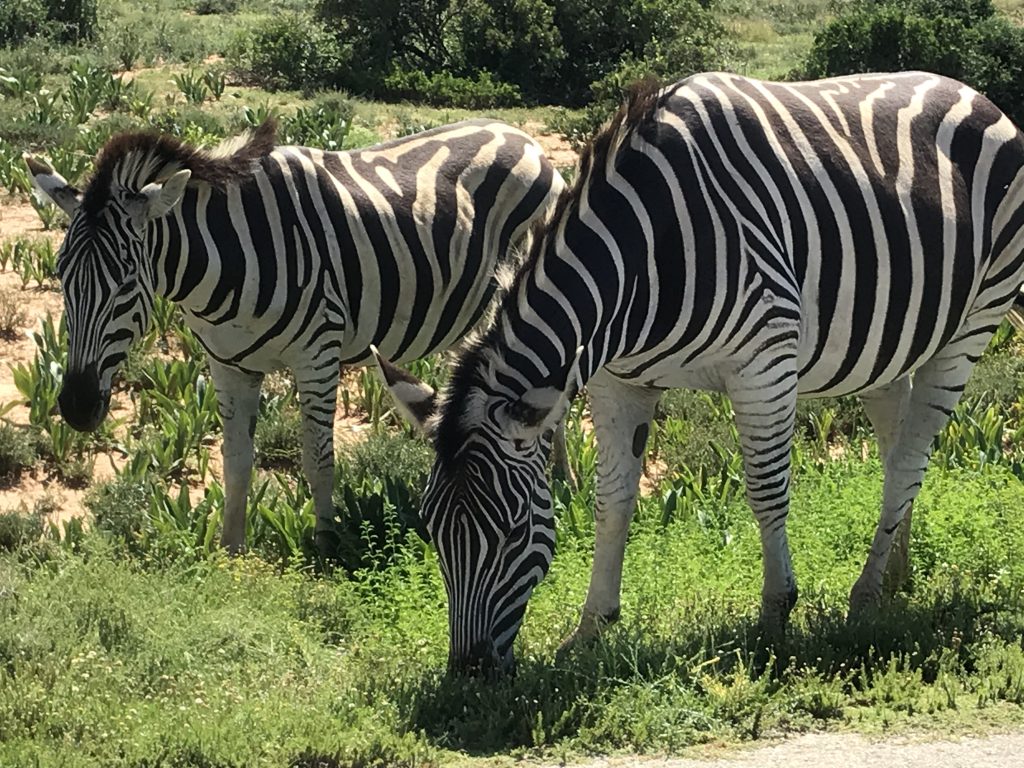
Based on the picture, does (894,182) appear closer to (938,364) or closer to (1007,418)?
(938,364)

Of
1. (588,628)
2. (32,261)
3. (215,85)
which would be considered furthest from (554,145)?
(588,628)

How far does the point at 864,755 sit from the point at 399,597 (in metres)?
2.52

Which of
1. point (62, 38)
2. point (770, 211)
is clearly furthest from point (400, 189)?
point (62, 38)

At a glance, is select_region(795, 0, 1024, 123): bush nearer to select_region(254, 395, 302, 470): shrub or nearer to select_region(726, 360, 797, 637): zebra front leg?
select_region(254, 395, 302, 470): shrub

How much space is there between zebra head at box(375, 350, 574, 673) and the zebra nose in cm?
238

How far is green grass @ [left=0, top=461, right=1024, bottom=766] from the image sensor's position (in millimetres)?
4387

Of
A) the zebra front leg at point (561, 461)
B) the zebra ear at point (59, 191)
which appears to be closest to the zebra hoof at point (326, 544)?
the zebra front leg at point (561, 461)

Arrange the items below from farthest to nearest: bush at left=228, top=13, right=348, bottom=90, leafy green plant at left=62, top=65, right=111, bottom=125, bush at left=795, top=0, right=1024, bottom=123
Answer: bush at left=228, top=13, right=348, bottom=90 < bush at left=795, top=0, right=1024, bottom=123 < leafy green plant at left=62, top=65, right=111, bottom=125

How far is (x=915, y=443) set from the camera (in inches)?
240

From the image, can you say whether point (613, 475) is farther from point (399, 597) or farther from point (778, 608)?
point (399, 597)

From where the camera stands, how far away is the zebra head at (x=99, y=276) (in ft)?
20.5

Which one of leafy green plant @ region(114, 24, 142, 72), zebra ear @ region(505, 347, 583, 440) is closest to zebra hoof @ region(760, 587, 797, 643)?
zebra ear @ region(505, 347, 583, 440)

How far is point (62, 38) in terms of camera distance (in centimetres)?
2202

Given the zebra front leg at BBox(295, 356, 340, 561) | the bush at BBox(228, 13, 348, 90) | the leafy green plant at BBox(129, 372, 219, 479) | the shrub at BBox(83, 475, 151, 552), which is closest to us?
the zebra front leg at BBox(295, 356, 340, 561)
